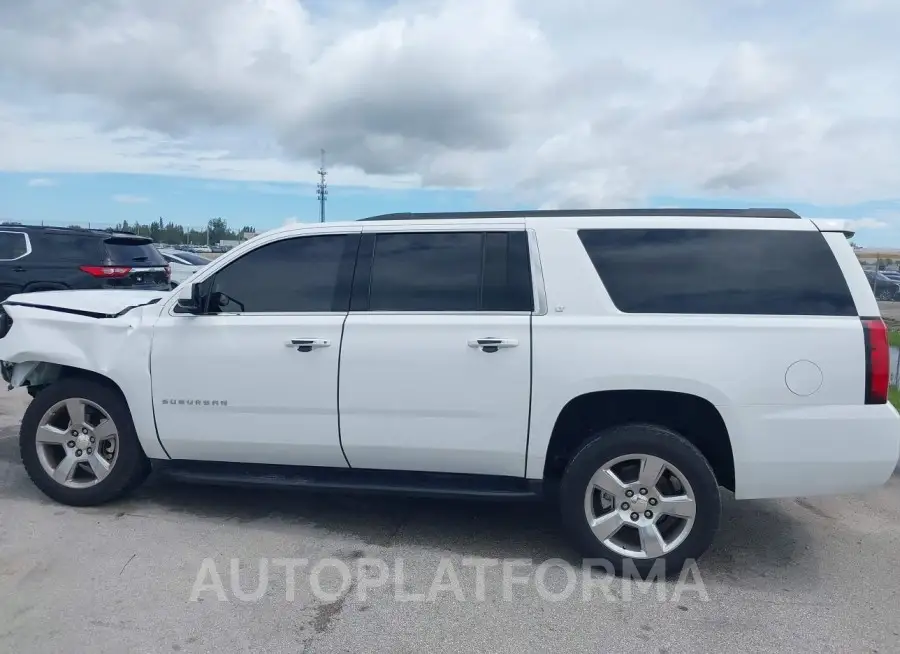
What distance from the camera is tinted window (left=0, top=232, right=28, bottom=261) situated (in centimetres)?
1166

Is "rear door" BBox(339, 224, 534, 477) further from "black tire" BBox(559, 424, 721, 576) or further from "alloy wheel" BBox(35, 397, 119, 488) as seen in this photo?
"alloy wheel" BBox(35, 397, 119, 488)

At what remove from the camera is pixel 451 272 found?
4207 mm

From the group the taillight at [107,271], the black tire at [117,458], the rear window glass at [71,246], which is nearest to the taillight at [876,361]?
the black tire at [117,458]

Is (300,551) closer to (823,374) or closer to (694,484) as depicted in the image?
(694,484)

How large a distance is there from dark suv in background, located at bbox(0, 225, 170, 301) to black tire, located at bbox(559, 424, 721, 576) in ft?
31.2

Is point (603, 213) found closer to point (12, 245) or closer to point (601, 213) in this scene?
point (601, 213)

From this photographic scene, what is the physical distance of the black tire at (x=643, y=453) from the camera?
3811 millimetres

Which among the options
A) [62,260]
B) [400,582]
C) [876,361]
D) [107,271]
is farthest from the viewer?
[107,271]

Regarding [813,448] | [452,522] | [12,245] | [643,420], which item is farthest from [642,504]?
[12,245]

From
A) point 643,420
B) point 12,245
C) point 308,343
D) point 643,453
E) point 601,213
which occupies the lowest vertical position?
point 643,453

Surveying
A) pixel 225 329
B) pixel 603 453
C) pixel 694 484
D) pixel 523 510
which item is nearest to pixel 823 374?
pixel 694 484

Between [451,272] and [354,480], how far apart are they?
4.33 ft

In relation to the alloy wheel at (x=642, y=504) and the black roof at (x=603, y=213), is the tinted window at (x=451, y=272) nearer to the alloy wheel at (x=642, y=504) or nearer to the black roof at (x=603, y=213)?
the black roof at (x=603, y=213)

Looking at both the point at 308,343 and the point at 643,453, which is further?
the point at 308,343
